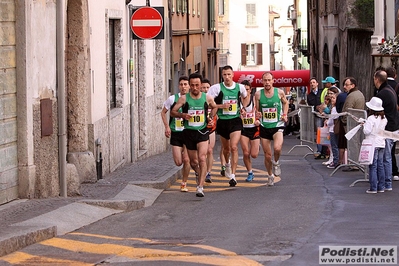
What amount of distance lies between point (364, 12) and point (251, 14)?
1794 inches

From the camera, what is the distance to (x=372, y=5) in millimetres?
35469

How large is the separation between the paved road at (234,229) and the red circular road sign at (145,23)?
4044mm

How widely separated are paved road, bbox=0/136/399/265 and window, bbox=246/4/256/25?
65.6m

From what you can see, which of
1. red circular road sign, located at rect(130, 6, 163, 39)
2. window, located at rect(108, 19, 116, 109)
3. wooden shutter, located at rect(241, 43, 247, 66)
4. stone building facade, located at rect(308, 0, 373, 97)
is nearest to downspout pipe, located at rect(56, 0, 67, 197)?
red circular road sign, located at rect(130, 6, 163, 39)

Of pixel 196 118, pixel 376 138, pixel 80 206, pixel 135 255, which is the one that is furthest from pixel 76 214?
pixel 376 138

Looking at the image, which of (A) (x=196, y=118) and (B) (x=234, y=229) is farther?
(A) (x=196, y=118)

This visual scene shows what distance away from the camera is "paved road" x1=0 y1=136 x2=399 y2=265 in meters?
9.62

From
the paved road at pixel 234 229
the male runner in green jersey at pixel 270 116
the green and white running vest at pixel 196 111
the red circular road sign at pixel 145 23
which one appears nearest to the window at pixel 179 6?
the red circular road sign at pixel 145 23

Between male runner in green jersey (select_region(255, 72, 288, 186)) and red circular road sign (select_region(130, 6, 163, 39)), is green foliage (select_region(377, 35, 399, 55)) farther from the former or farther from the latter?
male runner in green jersey (select_region(255, 72, 288, 186))

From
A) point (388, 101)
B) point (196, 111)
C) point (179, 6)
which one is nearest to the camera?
point (196, 111)

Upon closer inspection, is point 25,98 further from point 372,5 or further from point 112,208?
point 372,5

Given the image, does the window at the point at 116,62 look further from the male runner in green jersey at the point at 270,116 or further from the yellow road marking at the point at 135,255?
the yellow road marking at the point at 135,255

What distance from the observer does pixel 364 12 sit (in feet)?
120

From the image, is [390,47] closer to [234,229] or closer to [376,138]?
[376,138]
